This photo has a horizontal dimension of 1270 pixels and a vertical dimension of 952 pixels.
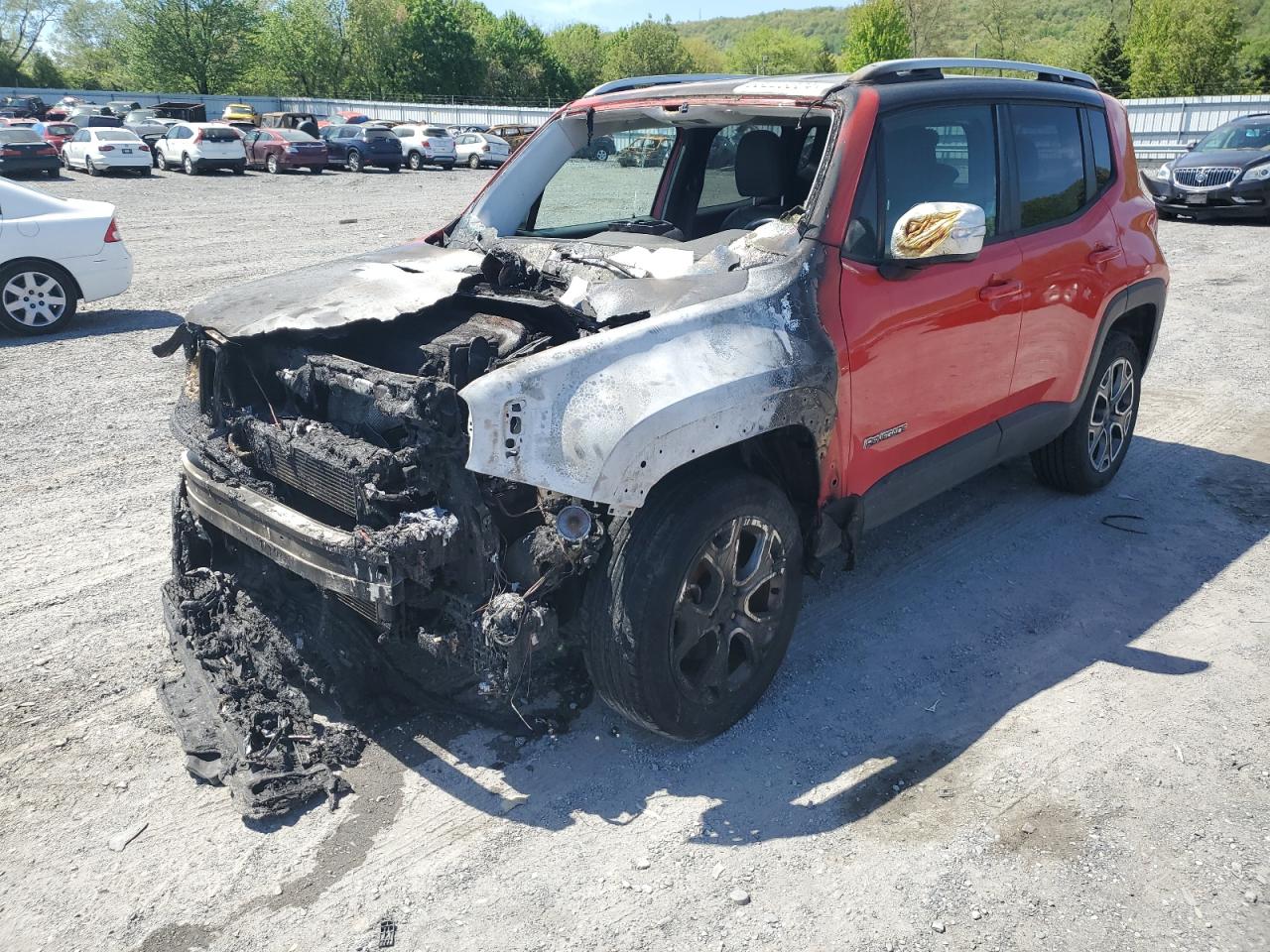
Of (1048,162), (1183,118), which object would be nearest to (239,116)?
(1183,118)

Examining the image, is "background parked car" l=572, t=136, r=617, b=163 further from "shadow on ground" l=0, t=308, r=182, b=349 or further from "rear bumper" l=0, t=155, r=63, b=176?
"rear bumper" l=0, t=155, r=63, b=176

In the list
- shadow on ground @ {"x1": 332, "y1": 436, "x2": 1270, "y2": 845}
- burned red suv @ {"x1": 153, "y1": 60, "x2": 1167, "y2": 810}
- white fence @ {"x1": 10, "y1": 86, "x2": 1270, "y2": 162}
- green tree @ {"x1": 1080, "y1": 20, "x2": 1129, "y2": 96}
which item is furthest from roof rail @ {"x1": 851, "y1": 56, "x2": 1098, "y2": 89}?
green tree @ {"x1": 1080, "y1": 20, "x2": 1129, "y2": 96}

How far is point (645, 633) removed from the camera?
3084 mm

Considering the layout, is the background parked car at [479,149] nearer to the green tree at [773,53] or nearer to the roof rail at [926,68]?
the roof rail at [926,68]

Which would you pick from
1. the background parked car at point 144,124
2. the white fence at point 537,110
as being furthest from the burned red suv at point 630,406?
the background parked car at point 144,124

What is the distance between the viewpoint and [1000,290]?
13.9 ft

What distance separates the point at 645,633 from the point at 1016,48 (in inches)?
3505

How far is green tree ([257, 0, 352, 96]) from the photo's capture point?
70312 mm

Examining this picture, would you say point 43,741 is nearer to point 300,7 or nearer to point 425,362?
point 425,362

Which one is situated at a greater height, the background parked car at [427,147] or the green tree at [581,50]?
the green tree at [581,50]

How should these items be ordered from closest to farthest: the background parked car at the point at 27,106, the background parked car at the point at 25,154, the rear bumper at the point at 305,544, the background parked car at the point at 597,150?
the rear bumper at the point at 305,544
the background parked car at the point at 597,150
the background parked car at the point at 25,154
the background parked car at the point at 27,106

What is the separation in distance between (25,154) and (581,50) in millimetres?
67293

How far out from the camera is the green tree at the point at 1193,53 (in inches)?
1836

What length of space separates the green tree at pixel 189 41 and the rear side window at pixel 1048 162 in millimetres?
73209
